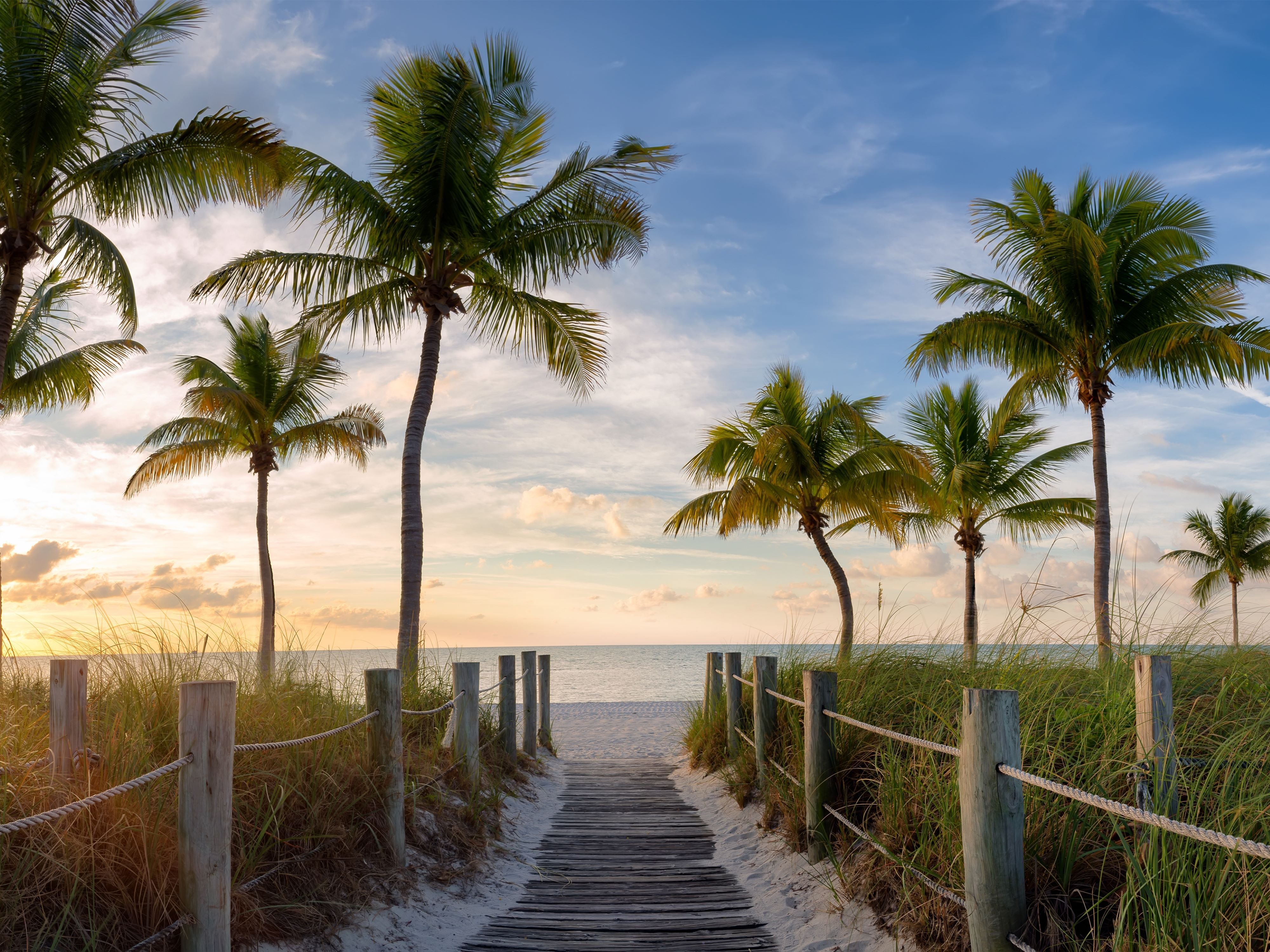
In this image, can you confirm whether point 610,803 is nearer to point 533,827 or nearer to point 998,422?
point 533,827

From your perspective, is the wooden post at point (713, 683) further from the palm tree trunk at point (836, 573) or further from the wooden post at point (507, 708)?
the palm tree trunk at point (836, 573)

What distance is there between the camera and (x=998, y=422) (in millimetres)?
18547

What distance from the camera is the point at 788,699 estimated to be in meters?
5.93

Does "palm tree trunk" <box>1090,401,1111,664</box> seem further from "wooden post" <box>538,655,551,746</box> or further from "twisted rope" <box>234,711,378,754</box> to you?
"twisted rope" <box>234,711,378,754</box>

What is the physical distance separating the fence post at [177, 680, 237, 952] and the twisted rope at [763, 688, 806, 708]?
11.3 feet

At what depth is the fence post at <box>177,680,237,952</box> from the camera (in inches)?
123

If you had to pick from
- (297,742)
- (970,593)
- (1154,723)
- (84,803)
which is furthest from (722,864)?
(970,593)

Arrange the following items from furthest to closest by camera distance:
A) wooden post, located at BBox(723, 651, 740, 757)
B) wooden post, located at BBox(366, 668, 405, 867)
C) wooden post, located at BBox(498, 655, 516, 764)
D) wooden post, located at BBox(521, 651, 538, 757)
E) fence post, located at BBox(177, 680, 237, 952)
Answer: wooden post, located at BBox(521, 651, 538, 757) < wooden post, located at BBox(498, 655, 516, 764) < wooden post, located at BBox(723, 651, 740, 757) < wooden post, located at BBox(366, 668, 405, 867) < fence post, located at BBox(177, 680, 237, 952)

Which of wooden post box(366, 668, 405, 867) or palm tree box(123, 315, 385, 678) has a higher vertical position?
palm tree box(123, 315, 385, 678)

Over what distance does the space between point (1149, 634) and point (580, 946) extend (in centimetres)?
419

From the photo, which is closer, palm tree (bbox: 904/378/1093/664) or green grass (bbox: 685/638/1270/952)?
green grass (bbox: 685/638/1270/952)

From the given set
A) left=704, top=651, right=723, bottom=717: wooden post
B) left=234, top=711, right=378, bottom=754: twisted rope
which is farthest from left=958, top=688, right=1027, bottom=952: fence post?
left=704, top=651, right=723, bottom=717: wooden post

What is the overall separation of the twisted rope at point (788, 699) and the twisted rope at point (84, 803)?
364 cm

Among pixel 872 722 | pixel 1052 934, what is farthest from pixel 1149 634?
pixel 1052 934
